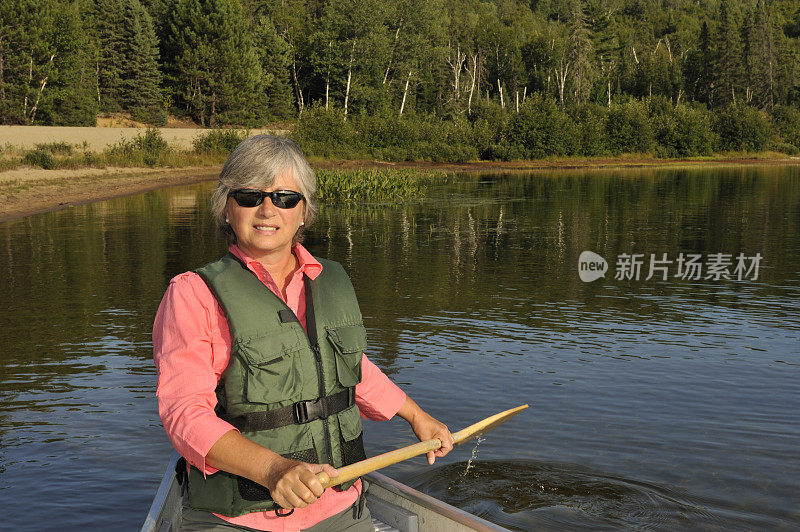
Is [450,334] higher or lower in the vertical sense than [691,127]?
lower

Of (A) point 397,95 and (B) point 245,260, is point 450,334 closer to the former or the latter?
(B) point 245,260

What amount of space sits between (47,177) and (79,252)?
814 inches

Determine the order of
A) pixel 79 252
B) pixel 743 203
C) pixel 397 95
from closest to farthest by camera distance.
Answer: pixel 79 252
pixel 743 203
pixel 397 95

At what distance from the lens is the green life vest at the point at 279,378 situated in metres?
3.17

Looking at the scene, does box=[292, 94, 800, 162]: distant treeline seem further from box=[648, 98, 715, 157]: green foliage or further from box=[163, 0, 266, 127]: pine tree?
box=[163, 0, 266, 127]: pine tree

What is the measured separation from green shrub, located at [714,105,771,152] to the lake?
68312 millimetres

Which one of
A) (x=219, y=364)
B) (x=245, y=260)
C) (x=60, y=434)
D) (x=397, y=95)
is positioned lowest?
(x=60, y=434)

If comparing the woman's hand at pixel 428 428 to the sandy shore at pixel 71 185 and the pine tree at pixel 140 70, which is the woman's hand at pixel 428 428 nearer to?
the sandy shore at pixel 71 185

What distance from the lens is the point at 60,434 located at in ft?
27.5

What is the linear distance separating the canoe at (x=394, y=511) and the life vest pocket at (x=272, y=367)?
50.1 inches

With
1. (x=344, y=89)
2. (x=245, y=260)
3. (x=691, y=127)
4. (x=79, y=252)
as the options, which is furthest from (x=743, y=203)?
(x=344, y=89)

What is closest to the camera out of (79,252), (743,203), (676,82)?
(79,252)

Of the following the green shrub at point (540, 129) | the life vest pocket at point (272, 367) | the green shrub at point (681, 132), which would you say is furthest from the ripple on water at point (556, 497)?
the green shrub at point (681, 132)

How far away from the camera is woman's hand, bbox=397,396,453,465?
3.65 meters
